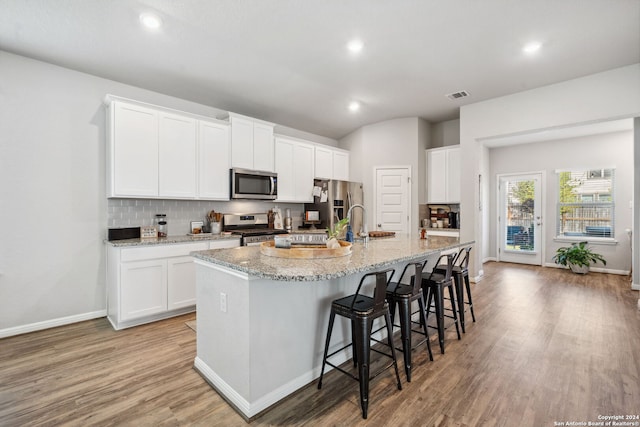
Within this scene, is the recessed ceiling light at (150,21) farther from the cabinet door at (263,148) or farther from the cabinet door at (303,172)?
the cabinet door at (303,172)

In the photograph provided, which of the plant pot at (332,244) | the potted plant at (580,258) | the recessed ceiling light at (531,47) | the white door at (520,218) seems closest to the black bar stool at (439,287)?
the plant pot at (332,244)

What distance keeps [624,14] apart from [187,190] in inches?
193

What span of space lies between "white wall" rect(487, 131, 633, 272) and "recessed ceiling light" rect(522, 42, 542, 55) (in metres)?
4.12

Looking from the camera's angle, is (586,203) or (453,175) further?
(586,203)

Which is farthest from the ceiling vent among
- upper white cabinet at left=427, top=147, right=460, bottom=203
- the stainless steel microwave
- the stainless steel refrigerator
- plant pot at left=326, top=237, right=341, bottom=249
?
plant pot at left=326, top=237, right=341, bottom=249

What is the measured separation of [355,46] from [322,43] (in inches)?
14.0

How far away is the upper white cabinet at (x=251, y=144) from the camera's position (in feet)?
14.4

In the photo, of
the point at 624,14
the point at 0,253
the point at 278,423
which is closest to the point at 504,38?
the point at 624,14

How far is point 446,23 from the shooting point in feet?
9.40

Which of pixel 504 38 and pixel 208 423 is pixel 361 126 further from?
pixel 208 423

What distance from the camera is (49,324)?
3.27 m

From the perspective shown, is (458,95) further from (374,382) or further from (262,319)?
(262,319)

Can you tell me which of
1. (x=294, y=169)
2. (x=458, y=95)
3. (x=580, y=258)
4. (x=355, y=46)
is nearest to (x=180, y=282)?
(x=294, y=169)

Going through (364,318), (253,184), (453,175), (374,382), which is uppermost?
(453,175)
